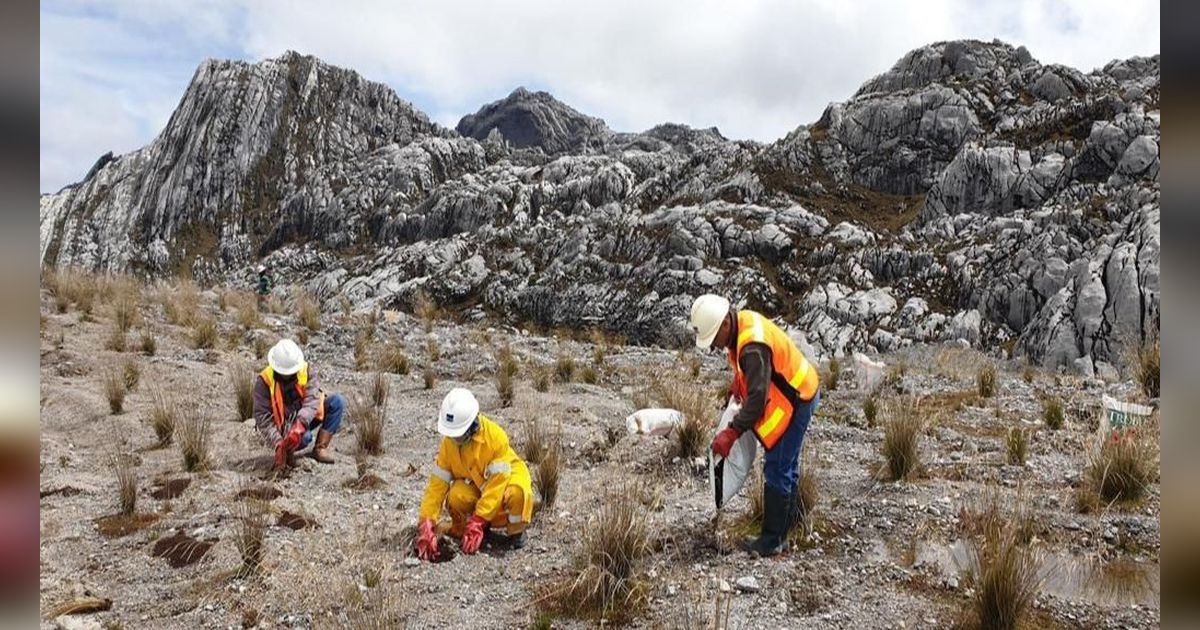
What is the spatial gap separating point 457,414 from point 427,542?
1117 mm

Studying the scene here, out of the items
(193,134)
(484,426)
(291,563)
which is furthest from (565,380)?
(193,134)

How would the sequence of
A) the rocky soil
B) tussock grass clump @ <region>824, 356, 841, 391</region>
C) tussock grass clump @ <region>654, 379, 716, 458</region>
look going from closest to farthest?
the rocky soil → tussock grass clump @ <region>654, 379, 716, 458</region> → tussock grass clump @ <region>824, 356, 841, 391</region>

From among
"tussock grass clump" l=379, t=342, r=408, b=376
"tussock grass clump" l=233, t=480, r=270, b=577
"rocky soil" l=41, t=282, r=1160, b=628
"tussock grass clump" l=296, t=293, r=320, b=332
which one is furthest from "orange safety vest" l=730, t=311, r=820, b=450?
"tussock grass clump" l=296, t=293, r=320, b=332

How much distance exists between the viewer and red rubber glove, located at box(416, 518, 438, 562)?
575 cm

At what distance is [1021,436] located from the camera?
7750 mm

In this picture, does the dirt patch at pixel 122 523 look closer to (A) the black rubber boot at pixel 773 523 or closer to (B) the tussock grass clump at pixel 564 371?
(A) the black rubber boot at pixel 773 523

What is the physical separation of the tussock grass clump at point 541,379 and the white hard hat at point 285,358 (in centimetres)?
486

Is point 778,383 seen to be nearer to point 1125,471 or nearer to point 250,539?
point 1125,471

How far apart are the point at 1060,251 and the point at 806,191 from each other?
2110 centimetres

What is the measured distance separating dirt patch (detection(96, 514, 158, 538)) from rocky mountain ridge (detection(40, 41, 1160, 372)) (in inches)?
738

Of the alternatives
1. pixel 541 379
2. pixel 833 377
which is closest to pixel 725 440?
pixel 541 379

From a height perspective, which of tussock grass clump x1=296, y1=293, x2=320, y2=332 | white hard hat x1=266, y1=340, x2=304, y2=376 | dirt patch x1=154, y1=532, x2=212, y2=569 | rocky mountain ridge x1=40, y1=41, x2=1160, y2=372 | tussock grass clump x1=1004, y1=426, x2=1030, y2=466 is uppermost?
rocky mountain ridge x1=40, y1=41, x2=1160, y2=372

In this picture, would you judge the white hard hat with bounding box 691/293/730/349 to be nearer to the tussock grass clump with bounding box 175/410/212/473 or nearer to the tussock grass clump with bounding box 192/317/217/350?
the tussock grass clump with bounding box 175/410/212/473

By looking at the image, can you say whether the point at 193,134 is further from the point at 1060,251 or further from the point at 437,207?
the point at 1060,251
